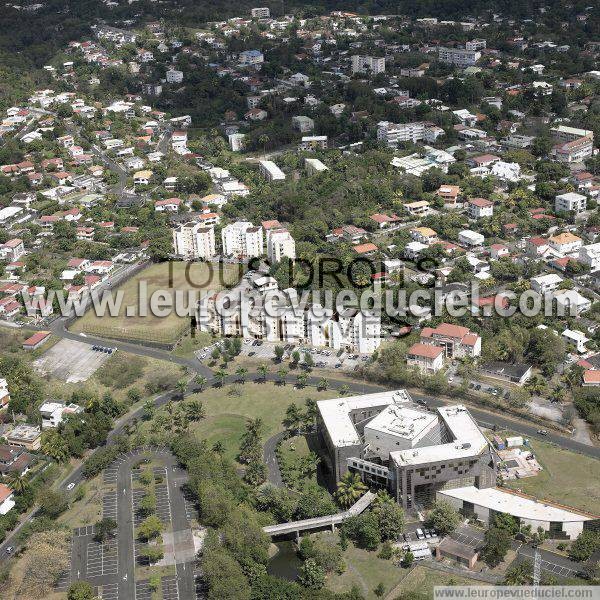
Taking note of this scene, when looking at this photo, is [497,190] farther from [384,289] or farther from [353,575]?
[353,575]

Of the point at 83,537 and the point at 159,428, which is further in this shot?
the point at 159,428

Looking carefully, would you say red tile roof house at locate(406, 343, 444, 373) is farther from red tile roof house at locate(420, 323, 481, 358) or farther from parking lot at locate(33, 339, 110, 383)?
parking lot at locate(33, 339, 110, 383)

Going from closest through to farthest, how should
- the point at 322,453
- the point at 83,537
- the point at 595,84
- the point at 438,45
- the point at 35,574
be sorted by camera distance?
the point at 35,574, the point at 83,537, the point at 322,453, the point at 595,84, the point at 438,45

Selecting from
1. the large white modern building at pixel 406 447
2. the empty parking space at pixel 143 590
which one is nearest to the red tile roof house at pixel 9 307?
the large white modern building at pixel 406 447

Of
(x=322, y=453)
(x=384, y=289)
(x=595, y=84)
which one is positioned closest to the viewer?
(x=322, y=453)

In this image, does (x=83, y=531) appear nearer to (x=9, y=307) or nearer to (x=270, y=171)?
(x=9, y=307)

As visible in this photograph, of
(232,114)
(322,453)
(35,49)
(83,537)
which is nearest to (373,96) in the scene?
(232,114)

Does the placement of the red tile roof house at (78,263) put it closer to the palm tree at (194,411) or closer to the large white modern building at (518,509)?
the palm tree at (194,411)
